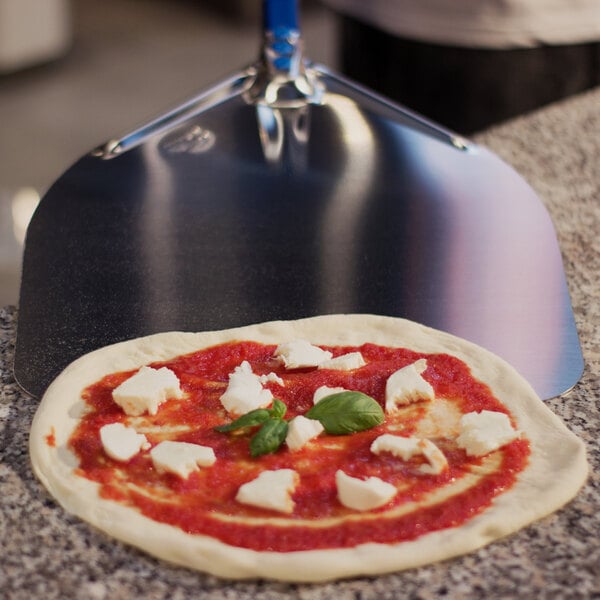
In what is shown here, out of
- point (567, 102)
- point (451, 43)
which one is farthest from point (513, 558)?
point (451, 43)

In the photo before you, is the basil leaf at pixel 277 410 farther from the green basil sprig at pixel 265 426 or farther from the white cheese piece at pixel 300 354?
the white cheese piece at pixel 300 354

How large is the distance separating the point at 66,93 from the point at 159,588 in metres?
3.83

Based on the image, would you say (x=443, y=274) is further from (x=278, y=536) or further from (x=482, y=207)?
(x=278, y=536)

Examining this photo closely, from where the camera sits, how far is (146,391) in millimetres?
1080

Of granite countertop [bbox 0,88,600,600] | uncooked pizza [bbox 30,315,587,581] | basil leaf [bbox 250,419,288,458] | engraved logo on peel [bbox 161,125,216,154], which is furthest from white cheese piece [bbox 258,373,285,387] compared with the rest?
engraved logo on peel [bbox 161,125,216,154]

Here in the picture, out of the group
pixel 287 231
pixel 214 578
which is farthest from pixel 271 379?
pixel 287 231

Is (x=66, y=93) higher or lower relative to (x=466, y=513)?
lower

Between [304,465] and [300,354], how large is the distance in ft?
0.62

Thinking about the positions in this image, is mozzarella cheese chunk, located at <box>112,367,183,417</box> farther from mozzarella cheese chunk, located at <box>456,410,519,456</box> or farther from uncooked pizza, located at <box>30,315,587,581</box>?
mozzarella cheese chunk, located at <box>456,410,519,456</box>

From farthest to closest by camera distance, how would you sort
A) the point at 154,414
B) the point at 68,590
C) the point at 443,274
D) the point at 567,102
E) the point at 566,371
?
1. the point at 567,102
2. the point at 443,274
3. the point at 566,371
4. the point at 154,414
5. the point at 68,590

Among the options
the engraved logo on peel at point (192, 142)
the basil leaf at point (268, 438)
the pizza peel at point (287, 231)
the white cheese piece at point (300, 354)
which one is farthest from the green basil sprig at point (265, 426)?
the engraved logo on peel at point (192, 142)

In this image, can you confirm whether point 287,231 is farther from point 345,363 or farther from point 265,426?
point 265,426

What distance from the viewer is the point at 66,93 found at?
4465 millimetres

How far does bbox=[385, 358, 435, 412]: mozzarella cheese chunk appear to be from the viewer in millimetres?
1091
